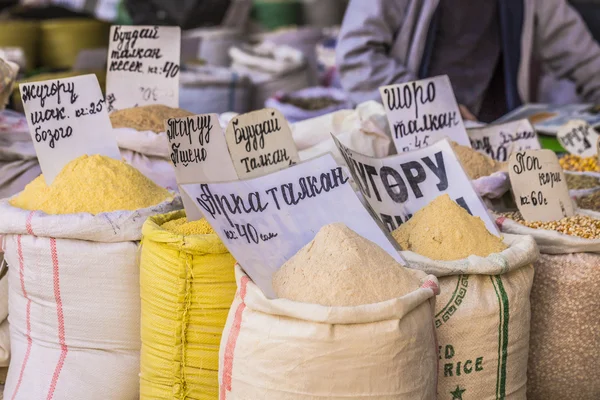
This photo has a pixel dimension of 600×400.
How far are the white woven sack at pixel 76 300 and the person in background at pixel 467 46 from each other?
1.56 metres

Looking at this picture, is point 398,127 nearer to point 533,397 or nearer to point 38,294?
point 533,397

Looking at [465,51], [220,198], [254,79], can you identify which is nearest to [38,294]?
[220,198]

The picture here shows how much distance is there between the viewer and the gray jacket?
289cm

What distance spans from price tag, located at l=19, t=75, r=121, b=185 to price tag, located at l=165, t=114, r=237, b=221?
0.30 meters

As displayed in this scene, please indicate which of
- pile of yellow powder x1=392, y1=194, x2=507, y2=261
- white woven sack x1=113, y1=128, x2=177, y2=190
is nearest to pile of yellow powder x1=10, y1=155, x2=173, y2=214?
white woven sack x1=113, y1=128, x2=177, y2=190

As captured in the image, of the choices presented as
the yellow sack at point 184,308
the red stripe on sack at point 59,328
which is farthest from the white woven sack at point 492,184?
the red stripe on sack at point 59,328

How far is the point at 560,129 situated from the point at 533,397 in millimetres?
1091

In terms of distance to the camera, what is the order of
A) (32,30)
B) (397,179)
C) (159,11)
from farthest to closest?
(159,11), (32,30), (397,179)

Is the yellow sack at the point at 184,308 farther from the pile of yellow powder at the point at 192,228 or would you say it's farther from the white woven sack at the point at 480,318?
the white woven sack at the point at 480,318

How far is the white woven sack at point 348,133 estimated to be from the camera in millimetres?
1989

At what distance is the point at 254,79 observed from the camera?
3877 millimetres

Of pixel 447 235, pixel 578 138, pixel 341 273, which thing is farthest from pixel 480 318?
pixel 578 138

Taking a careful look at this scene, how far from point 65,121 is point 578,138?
1.48 meters

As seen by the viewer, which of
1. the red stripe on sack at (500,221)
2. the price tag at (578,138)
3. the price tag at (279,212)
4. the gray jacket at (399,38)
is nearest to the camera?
the price tag at (279,212)
